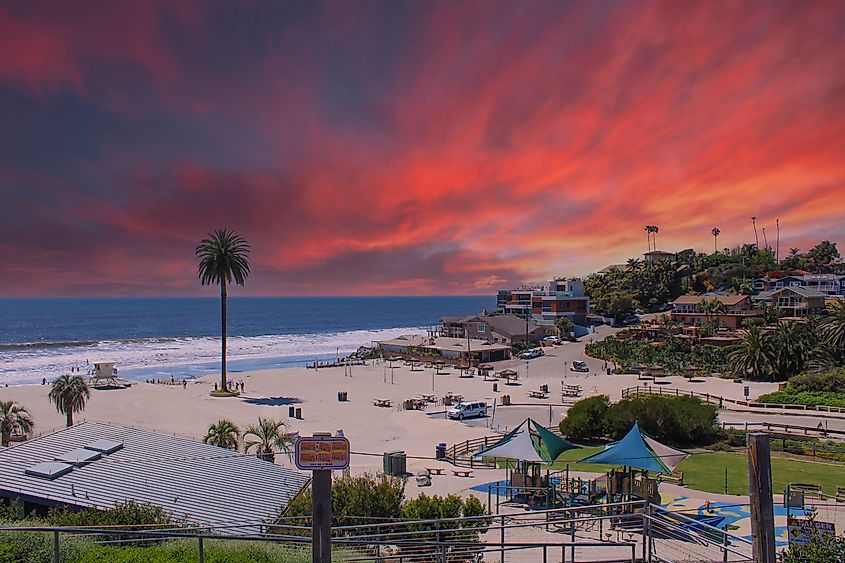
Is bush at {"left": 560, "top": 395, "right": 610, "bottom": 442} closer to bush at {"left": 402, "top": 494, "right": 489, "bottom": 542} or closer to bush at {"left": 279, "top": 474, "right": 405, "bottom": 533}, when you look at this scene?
bush at {"left": 402, "top": 494, "right": 489, "bottom": 542}

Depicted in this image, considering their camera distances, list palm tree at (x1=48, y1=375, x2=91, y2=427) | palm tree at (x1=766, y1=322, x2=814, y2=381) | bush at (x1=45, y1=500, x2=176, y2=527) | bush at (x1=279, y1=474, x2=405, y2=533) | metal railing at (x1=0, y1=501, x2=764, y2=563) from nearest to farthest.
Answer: metal railing at (x1=0, y1=501, x2=764, y2=563) < bush at (x1=45, y1=500, x2=176, y2=527) < bush at (x1=279, y1=474, x2=405, y2=533) < palm tree at (x1=48, y1=375, x2=91, y2=427) < palm tree at (x1=766, y1=322, x2=814, y2=381)

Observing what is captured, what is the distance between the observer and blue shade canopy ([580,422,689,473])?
1783cm

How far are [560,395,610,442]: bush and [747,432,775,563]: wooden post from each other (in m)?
24.5

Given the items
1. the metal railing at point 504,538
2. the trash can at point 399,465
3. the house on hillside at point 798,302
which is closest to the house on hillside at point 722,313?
the house on hillside at point 798,302

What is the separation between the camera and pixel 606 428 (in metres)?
30.6

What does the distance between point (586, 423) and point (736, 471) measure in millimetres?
7970

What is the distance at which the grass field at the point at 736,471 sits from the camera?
21344 mm

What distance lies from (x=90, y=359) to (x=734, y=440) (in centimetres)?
8542

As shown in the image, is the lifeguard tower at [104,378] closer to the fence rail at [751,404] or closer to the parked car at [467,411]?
the parked car at [467,411]

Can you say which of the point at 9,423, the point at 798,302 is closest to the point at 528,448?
the point at 9,423

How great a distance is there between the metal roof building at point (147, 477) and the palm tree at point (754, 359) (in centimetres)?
4772

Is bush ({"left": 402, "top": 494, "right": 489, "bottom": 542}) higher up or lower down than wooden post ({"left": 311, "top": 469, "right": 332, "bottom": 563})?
lower down

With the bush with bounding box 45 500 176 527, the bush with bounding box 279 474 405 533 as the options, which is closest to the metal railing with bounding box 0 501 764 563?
the bush with bounding box 279 474 405 533

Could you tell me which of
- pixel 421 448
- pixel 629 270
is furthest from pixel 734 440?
pixel 629 270
